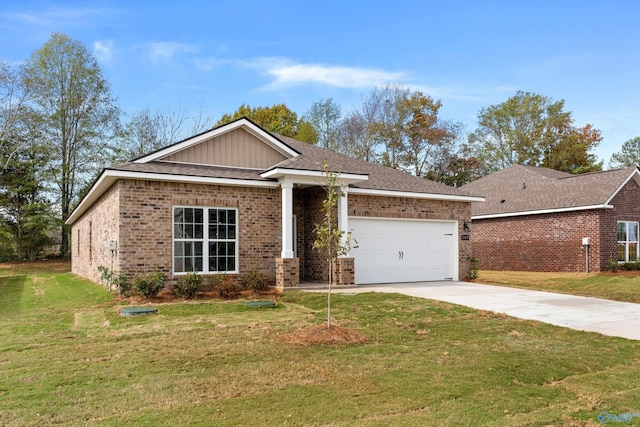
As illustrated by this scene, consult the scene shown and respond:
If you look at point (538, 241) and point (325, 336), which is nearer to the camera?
point (325, 336)

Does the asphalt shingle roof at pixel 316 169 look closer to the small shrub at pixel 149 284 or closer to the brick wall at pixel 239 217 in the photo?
the brick wall at pixel 239 217

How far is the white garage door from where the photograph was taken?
15.1 meters

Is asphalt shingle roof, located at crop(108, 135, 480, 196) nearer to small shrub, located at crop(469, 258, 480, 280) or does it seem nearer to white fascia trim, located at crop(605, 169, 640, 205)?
small shrub, located at crop(469, 258, 480, 280)

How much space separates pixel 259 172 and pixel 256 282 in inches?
139

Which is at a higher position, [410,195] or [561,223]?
[410,195]

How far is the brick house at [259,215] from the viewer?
12.1 m

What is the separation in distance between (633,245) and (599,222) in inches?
119

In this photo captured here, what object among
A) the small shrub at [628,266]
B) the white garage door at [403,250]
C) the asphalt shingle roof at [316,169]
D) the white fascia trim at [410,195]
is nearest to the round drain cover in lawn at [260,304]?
the asphalt shingle roof at [316,169]

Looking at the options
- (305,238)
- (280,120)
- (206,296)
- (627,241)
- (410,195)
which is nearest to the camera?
(206,296)

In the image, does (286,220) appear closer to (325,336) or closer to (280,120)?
(325,336)

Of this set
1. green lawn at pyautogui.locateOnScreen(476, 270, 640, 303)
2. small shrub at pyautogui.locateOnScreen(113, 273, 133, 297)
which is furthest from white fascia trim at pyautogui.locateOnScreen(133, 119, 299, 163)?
green lawn at pyautogui.locateOnScreen(476, 270, 640, 303)

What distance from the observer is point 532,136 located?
4347 cm

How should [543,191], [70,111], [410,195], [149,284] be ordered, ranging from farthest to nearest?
[70,111]
[543,191]
[410,195]
[149,284]

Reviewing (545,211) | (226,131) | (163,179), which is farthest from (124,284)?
(545,211)
